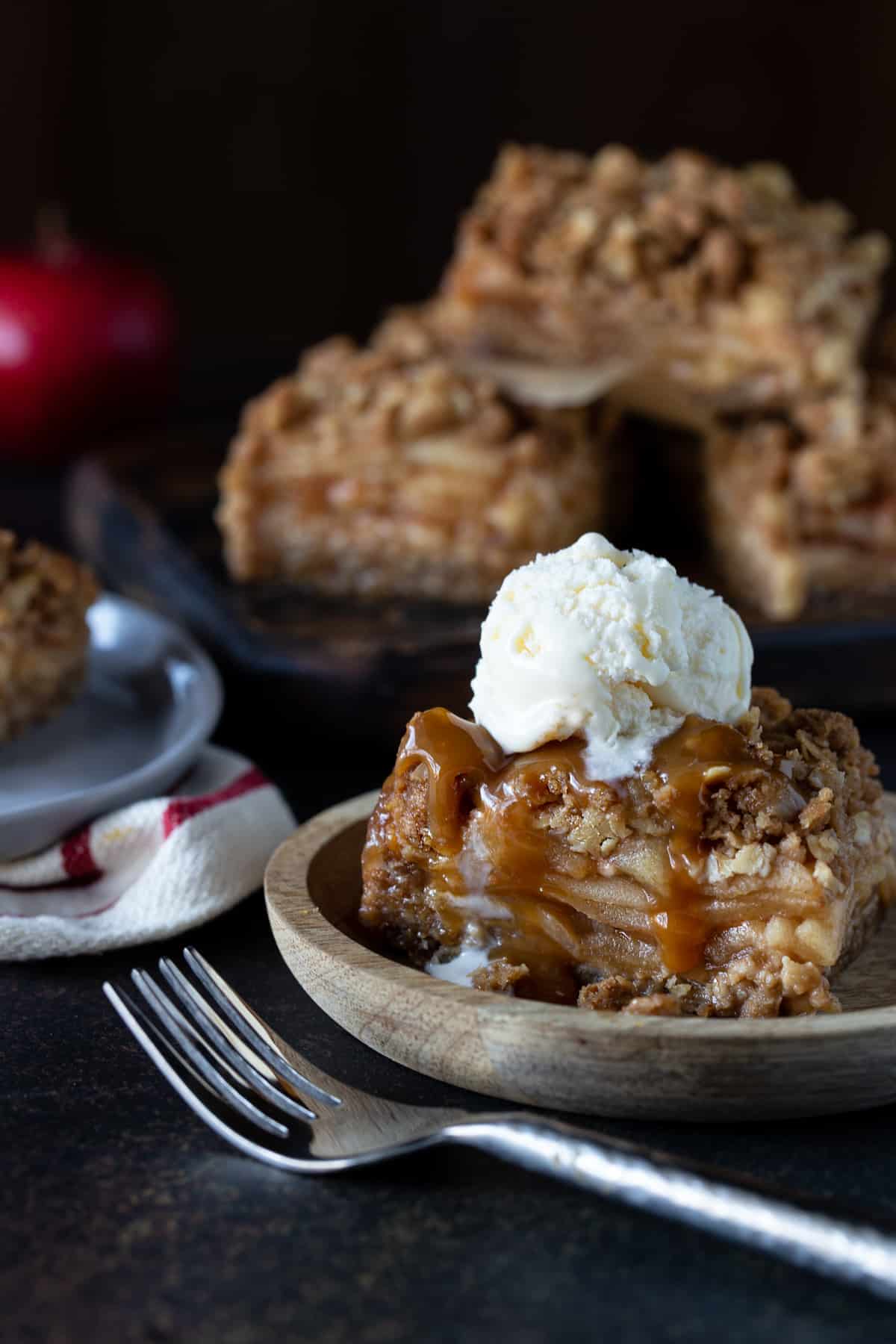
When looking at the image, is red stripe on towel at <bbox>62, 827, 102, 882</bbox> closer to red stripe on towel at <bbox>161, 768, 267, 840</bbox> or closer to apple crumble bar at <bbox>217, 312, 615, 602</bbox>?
red stripe on towel at <bbox>161, 768, 267, 840</bbox>

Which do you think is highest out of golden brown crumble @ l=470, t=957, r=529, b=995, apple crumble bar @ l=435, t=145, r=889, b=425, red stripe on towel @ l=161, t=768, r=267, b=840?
apple crumble bar @ l=435, t=145, r=889, b=425

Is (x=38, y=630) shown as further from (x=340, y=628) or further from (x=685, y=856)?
(x=685, y=856)

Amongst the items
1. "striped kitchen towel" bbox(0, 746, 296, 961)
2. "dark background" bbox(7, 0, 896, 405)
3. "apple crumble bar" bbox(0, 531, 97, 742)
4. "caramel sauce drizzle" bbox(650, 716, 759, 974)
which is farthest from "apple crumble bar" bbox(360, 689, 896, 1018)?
"dark background" bbox(7, 0, 896, 405)

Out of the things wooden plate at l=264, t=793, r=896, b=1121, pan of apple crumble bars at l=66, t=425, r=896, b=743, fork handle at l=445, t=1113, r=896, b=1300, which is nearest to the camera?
fork handle at l=445, t=1113, r=896, b=1300

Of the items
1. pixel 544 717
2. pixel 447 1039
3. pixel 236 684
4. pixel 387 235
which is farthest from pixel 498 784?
pixel 387 235

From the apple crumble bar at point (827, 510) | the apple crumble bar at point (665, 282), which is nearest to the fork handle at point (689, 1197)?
the apple crumble bar at point (827, 510)

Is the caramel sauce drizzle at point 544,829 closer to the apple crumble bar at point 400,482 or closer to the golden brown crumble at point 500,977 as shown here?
the golden brown crumble at point 500,977
